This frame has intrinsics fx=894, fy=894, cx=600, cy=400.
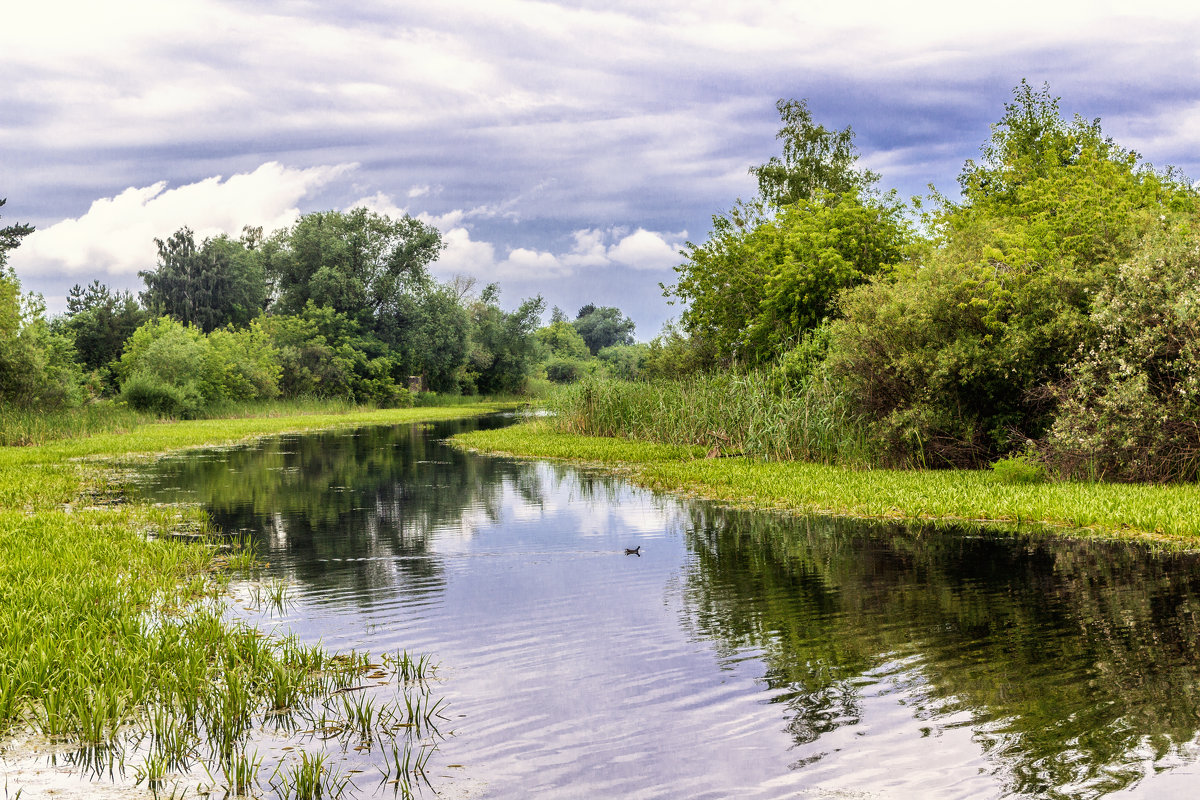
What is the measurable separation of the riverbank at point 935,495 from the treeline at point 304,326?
37449mm

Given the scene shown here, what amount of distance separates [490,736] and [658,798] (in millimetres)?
1545

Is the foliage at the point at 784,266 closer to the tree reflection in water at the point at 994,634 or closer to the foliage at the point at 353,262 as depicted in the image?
the tree reflection in water at the point at 994,634

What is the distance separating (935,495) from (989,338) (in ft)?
15.9

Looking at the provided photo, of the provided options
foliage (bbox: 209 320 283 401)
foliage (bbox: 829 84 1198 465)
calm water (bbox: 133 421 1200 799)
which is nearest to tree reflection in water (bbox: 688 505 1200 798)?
calm water (bbox: 133 421 1200 799)

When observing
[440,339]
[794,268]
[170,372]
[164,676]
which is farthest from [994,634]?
[440,339]

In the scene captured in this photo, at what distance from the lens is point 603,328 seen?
554 ft

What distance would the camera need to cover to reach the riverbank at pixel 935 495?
45.0 feet

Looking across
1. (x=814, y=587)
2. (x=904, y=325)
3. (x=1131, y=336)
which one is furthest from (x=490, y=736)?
(x=904, y=325)

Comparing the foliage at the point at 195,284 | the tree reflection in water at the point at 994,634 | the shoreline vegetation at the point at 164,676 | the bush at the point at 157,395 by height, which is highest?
the foliage at the point at 195,284

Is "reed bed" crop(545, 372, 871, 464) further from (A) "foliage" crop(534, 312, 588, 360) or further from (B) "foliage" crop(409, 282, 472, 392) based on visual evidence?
(A) "foliage" crop(534, 312, 588, 360)

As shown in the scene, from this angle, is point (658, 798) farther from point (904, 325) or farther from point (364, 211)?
point (364, 211)

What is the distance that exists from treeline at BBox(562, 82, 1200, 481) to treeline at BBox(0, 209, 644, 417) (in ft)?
115

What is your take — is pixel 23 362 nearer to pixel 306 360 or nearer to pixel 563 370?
pixel 306 360

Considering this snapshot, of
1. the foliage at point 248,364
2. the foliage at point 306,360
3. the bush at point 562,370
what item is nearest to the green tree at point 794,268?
the foliage at point 248,364
